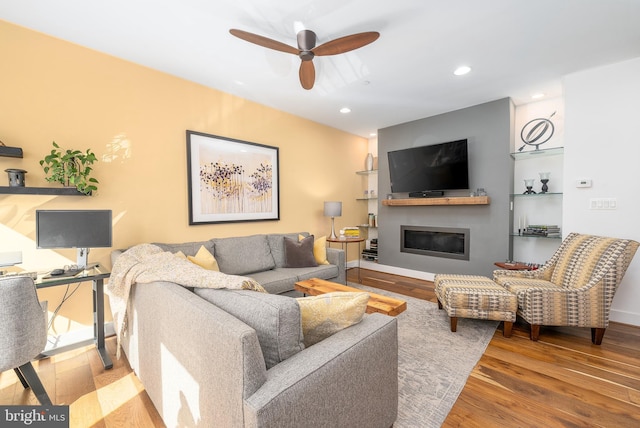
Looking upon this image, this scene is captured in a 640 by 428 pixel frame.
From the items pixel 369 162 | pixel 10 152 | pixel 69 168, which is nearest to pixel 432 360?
pixel 69 168

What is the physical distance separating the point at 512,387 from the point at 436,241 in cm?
270

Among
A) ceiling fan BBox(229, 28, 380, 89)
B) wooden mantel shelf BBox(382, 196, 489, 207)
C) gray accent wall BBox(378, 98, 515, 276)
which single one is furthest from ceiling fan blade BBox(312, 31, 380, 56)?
wooden mantel shelf BBox(382, 196, 489, 207)

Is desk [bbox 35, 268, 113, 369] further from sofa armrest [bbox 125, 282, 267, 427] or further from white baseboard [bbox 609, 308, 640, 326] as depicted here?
white baseboard [bbox 609, 308, 640, 326]

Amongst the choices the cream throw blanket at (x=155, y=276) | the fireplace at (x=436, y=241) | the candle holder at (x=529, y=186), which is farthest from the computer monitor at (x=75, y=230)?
the candle holder at (x=529, y=186)

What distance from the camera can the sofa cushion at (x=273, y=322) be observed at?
99 cm

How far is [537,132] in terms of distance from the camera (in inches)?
145

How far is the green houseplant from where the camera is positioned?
7.21 feet

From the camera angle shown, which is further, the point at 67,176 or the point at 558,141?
the point at 558,141

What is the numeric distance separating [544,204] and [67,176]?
5.28 m

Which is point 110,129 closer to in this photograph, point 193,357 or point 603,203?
point 193,357

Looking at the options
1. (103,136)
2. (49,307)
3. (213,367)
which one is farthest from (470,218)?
(49,307)

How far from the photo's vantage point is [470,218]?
3973 millimetres

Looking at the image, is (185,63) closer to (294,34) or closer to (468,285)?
(294,34)

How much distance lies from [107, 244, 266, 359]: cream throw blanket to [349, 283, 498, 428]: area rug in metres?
1.22
